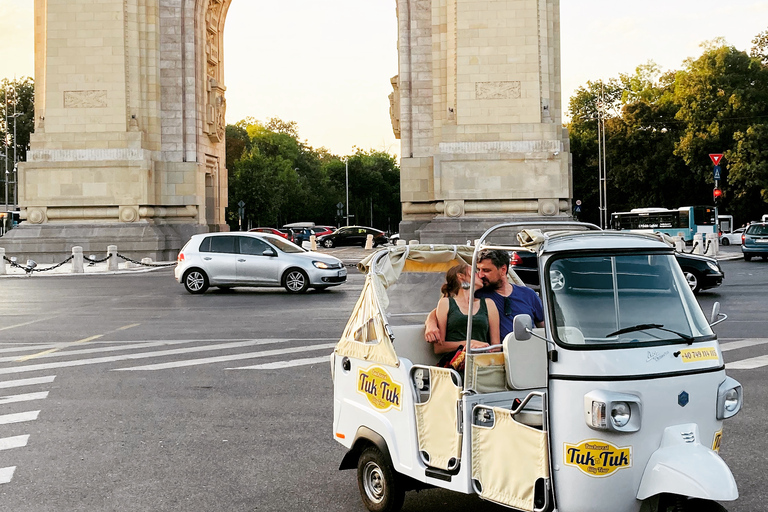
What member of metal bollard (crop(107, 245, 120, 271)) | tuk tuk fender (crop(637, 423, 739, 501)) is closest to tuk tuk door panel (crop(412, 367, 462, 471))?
tuk tuk fender (crop(637, 423, 739, 501))

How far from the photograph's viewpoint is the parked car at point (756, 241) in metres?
38.2

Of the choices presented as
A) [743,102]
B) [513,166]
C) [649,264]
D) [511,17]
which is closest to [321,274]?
[513,166]

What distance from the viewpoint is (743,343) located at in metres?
13.7

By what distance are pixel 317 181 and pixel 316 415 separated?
4749 inches

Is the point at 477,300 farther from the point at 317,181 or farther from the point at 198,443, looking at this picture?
the point at 317,181

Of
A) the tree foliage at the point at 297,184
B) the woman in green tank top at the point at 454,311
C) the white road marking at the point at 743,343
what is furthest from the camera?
the tree foliage at the point at 297,184

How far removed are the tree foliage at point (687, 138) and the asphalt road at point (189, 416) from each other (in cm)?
4964

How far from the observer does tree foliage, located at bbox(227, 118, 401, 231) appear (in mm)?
96750

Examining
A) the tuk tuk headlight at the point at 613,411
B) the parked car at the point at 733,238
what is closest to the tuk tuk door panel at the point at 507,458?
the tuk tuk headlight at the point at 613,411

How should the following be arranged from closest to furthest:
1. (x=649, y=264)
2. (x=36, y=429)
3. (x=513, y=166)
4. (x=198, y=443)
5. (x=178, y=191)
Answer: (x=649, y=264), (x=198, y=443), (x=36, y=429), (x=513, y=166), (x=178, y=191)

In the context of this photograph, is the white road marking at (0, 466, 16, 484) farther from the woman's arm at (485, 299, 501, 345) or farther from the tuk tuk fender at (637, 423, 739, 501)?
the tuk tuk fender at (637, 423, 739, 501)

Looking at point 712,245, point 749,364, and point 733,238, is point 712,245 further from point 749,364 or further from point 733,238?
point 749,364

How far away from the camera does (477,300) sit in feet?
19.1

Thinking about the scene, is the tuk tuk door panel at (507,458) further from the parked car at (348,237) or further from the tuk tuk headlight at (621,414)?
the parked car at (348,237)
